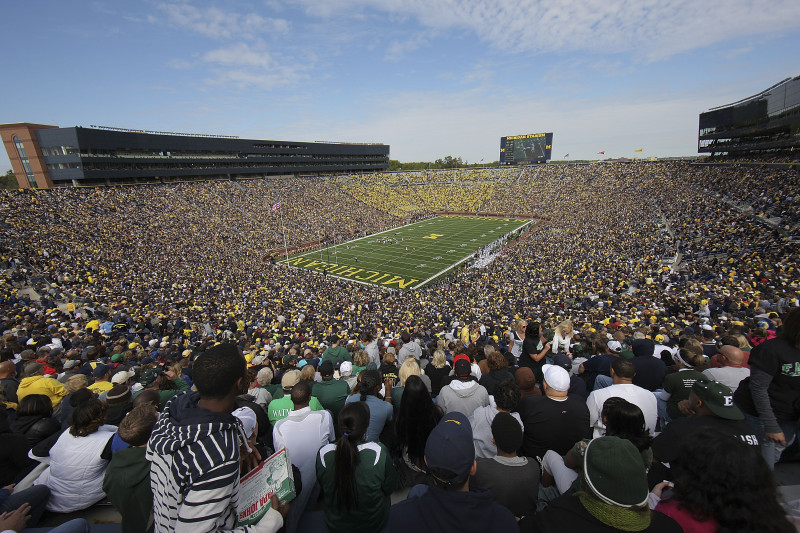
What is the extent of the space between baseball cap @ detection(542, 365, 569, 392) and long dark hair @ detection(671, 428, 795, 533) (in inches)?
66.6

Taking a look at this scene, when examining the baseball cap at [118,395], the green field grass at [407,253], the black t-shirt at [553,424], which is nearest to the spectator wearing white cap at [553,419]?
the black t-shirt at [553,424]

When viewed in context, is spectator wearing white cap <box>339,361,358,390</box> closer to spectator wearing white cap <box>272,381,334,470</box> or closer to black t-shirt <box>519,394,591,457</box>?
spectator wearing white cap <box>272,381,334,470</box>

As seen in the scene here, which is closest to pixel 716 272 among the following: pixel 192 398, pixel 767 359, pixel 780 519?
pixel 767 359

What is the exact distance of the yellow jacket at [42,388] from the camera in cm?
475

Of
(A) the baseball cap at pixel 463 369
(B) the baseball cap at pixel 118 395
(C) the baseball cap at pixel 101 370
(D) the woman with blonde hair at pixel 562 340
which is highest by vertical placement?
(B) the baseball cap at pixel 118 395

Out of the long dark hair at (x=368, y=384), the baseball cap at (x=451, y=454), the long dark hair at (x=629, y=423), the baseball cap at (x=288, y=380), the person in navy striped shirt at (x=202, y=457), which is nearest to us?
the person in navy striped shirt at (x=202, y=457)

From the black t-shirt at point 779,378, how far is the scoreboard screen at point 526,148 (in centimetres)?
8308

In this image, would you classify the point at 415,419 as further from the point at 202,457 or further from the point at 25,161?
the point at 25,161

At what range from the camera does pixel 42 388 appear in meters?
4.79

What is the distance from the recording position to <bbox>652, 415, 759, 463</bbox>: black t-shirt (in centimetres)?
298

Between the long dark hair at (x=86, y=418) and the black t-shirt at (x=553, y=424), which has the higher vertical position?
the long dark hair at (x=86, y=418)

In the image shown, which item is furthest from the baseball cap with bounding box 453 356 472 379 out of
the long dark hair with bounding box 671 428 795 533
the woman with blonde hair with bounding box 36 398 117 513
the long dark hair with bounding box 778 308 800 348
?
the woman with blonde hair with bounding box 36 398 117 513

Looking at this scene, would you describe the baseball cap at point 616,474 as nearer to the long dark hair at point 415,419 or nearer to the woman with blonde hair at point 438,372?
the long dark hair at point 415,419

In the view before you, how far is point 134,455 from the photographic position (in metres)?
2.60
